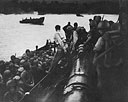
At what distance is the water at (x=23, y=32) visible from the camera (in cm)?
321

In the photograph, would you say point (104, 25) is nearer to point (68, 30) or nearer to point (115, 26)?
point (115, 26)

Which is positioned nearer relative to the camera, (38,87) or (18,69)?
(38,87)

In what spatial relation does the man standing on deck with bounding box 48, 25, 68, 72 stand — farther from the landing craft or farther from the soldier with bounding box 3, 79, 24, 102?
the soldier with bounding box 3, 79, 24, 102

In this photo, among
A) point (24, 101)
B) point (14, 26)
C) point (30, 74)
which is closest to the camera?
point (24, 101)

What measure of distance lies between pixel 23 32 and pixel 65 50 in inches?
20.6

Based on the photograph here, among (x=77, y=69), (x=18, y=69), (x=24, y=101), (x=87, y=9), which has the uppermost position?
(x=87, y=9)

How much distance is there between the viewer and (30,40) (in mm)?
3225

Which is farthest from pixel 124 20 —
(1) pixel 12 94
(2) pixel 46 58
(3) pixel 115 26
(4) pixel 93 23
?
(1) pixel 12 94

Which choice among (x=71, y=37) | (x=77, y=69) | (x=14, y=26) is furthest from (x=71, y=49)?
(x=14, y=26)

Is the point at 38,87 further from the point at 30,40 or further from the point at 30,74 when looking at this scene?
the point at 30,40

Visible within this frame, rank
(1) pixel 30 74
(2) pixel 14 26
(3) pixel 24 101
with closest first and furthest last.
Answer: (3) pixel 24 101 → (1) pixel 30 74 → (2) pixel 14 26

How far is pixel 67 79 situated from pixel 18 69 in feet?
2.01

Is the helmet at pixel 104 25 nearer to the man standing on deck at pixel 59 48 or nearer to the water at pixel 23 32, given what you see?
the water at pixel 23 32

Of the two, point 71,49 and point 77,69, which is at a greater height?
point 71,49
